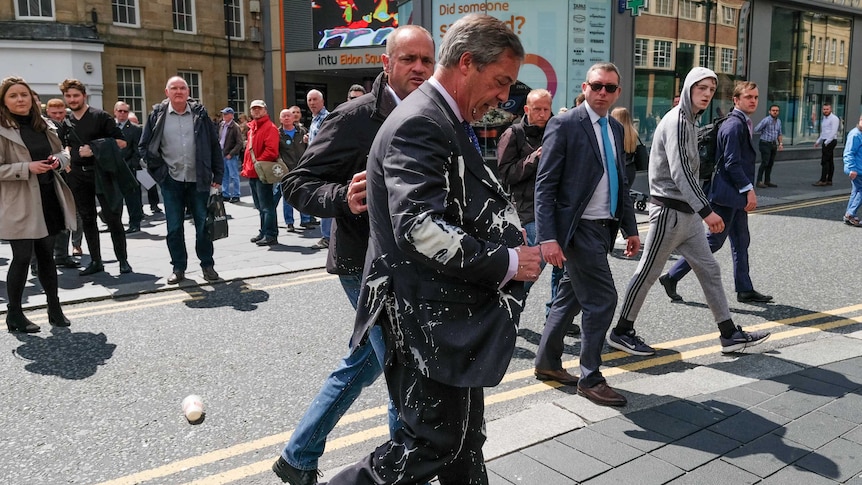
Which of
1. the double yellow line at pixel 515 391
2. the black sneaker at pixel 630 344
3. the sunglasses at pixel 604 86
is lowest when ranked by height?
the double yellow line at pixel 515 391

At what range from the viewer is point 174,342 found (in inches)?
211

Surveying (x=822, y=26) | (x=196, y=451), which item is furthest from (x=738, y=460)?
(x=822, y=26)

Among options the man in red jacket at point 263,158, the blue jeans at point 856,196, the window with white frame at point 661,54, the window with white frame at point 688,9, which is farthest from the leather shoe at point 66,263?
the window with white frame at point 688,9

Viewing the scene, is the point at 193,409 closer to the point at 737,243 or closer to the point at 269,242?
the point at 737,243

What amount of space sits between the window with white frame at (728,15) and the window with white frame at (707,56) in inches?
36.1

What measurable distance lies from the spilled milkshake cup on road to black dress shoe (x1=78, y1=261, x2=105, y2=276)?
457 cm

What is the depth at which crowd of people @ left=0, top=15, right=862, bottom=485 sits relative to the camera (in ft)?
6.99

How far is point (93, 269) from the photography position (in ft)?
25.7

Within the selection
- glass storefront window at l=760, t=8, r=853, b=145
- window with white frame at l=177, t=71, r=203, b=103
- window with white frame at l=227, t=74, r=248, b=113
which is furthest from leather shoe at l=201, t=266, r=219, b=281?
window with white frame at l=227, t=74, r=248, b=113

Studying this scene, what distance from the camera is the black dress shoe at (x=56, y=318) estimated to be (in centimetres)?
571

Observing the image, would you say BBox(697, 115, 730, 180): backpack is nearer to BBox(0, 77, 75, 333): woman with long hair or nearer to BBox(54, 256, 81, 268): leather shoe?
BBox(0, 77, 75, 333): woman with long hair

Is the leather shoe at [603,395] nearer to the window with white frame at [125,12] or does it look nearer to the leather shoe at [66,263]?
the leather shoe at [66,263]

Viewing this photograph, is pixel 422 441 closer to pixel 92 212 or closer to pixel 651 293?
pixel 651 293

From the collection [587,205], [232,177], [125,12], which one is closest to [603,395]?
[587,205]
